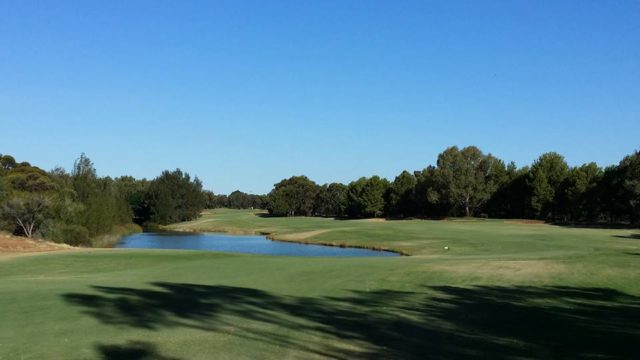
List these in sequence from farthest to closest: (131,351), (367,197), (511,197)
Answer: (367,197) < (511,197) < (131,351)

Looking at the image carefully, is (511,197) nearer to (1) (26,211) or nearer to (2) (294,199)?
(2) (294,199)

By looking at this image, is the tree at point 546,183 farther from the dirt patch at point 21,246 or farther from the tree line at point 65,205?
the dirt patch at point 21,246

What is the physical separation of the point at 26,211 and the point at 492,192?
75.3 metres

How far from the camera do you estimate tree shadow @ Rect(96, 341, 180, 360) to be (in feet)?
28.9

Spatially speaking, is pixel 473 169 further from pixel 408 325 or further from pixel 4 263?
pixel 408 325

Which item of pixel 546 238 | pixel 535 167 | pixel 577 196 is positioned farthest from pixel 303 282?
pixel 535 167

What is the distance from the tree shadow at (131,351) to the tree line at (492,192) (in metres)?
66.4

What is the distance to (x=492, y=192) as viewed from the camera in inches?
4075

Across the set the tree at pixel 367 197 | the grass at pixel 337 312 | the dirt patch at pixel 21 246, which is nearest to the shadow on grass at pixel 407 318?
the grass at pixel 337 312

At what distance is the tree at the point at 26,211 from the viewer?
165ft

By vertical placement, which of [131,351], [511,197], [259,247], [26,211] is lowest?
[259,247]

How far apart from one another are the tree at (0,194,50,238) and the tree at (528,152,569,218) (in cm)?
6589

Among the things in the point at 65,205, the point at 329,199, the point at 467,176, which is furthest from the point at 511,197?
the point at 65,205

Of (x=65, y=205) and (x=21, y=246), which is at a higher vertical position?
(x=65, y=205)
